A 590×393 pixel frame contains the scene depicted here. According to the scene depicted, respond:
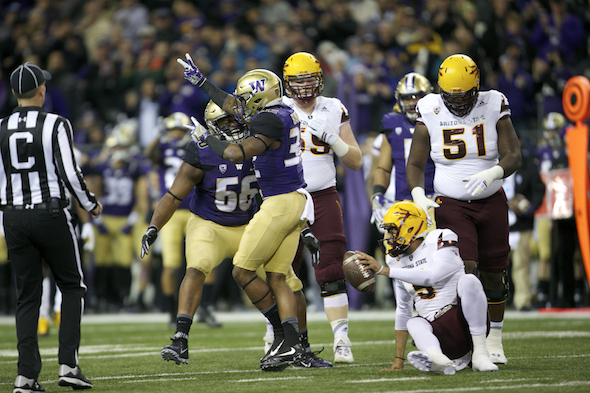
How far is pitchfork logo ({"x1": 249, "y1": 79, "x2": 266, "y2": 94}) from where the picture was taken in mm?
5293

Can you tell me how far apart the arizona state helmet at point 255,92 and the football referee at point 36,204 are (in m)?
1.15

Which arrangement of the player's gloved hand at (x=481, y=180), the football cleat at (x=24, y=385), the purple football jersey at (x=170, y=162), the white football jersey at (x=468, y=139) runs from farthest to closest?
the purple football jersey at (x=170, y=162) < the white football jersey at (x=468, y=139) < the player's gloved hand at (x=481, y=180) < the football cleat at (x=24, y=385)

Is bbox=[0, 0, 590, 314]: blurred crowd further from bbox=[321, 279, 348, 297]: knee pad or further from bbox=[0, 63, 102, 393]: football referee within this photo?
bbox=[0, 63, 102, 393]: football referee

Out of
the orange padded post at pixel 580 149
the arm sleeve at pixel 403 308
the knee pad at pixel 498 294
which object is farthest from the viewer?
the orange padded post at pixel 580 149

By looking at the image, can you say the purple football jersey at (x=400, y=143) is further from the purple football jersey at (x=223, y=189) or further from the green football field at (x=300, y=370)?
the purple football jersey at (x=223, y=189)

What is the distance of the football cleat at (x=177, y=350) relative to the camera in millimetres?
4906

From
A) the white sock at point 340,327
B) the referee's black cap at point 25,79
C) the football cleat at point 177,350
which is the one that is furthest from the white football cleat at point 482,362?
the referee's black cap at point 25,79

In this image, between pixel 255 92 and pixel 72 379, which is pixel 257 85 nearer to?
pixel 255 92

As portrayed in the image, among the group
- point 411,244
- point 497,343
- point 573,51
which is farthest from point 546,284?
point 411,244

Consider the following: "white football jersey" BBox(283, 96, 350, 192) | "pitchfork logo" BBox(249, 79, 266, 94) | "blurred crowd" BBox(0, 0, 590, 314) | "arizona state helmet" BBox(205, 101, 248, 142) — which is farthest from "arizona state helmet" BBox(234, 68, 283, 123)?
"blurred crowd" BBox(0, 0, 590, 314)

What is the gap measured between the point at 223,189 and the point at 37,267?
58.5 inches

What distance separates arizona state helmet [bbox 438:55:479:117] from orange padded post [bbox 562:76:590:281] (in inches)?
136

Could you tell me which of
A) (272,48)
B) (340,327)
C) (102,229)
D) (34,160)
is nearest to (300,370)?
(340,327)

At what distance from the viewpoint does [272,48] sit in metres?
13.2
